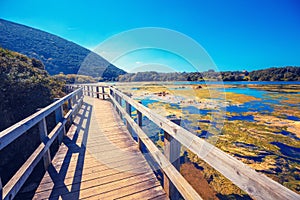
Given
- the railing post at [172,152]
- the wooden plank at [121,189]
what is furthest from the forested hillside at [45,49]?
the railing post at [172,152]

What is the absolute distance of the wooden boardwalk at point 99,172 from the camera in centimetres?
188

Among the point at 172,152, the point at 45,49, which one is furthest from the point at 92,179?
the point at 45,49

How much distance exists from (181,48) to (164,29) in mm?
819

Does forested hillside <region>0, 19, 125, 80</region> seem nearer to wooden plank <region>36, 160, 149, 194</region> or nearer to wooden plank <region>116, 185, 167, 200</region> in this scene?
wooden plank <region>36, 160, 149, 194</region>

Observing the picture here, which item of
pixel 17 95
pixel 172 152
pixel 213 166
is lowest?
pixel 172 152

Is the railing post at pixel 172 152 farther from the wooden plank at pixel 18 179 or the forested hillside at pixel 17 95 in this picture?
the forested hillside at pixel 17 95

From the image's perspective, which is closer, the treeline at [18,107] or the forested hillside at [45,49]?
the treeline at [18,107]

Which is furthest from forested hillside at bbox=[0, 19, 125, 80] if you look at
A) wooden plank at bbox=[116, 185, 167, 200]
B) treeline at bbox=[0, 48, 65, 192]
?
wooden plank at bbox=[116, 185, 167, 200]

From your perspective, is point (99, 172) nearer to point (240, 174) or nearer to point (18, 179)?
point (18, 179)

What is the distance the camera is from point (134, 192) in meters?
1.90

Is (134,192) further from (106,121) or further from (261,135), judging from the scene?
(261,135)

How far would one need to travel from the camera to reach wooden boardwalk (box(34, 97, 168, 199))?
1875mm

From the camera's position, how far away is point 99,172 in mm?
2293

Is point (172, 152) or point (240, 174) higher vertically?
point (240, 174)
